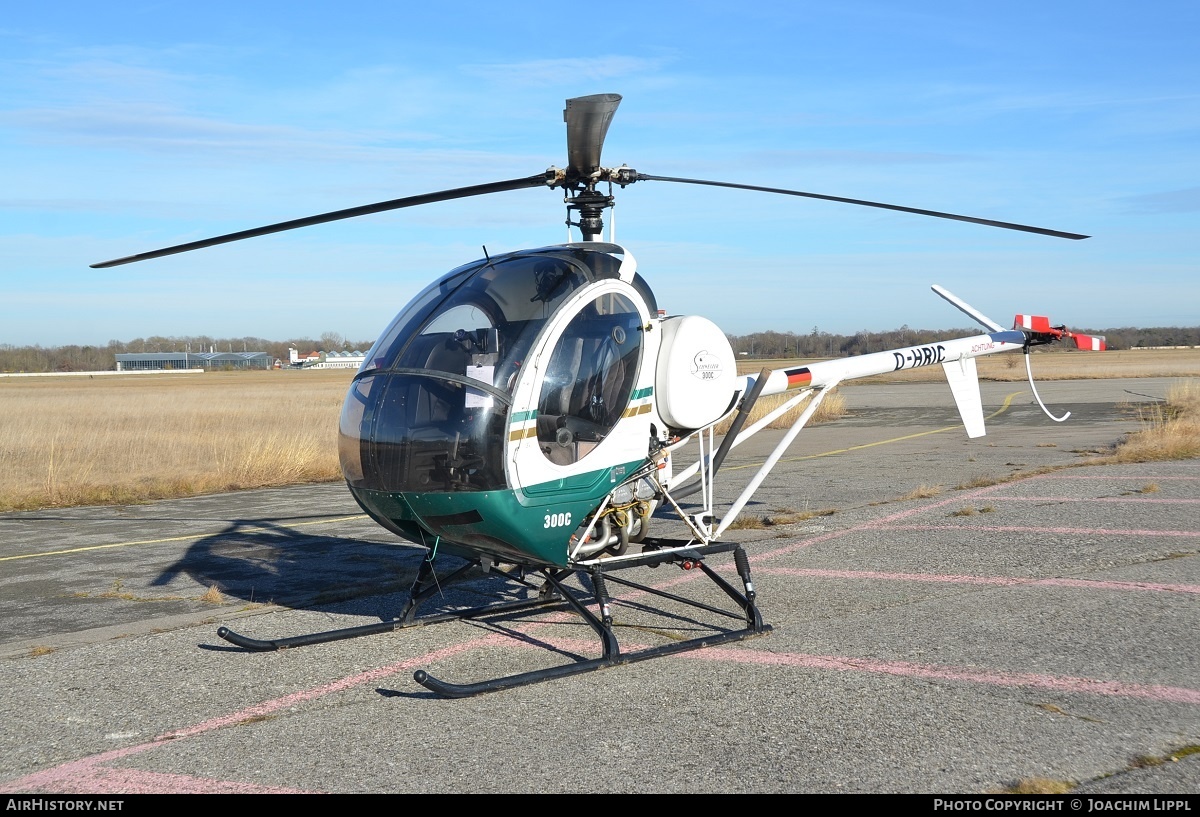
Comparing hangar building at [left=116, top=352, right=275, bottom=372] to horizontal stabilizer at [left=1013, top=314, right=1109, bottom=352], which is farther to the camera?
hangar building at [left=116, top=352, right=275, bottom=372]

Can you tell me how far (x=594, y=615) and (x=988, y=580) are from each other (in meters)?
3.51

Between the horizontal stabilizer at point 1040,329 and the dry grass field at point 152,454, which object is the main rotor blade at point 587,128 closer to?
the horizontal stabilizer at point 1040,329

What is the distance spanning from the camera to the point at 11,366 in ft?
483

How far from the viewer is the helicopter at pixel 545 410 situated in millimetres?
5969

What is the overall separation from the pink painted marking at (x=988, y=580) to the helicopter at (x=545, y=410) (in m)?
1.85

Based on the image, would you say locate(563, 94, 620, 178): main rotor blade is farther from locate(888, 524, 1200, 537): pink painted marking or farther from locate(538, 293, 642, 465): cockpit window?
locate(888, 524, 1200, 537): pink painted marking

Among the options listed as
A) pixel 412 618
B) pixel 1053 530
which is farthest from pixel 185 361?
pixel 412 618

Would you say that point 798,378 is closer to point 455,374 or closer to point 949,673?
point 949,673

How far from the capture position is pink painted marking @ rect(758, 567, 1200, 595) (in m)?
7.95

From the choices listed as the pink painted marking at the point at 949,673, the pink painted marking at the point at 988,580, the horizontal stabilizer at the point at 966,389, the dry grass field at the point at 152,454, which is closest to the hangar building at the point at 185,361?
the dry grass field at the point at 152,454

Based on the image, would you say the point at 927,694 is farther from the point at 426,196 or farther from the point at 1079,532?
the point at 1079,532

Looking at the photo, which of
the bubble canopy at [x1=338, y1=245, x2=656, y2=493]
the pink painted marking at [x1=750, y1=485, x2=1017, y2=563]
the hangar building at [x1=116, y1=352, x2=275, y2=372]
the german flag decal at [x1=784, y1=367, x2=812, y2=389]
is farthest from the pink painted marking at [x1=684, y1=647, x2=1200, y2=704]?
the hangar building at [x1=116, y1=352, x2=275, y2=372]

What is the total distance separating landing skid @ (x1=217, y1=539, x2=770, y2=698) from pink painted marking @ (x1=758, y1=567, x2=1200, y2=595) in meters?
1.52
